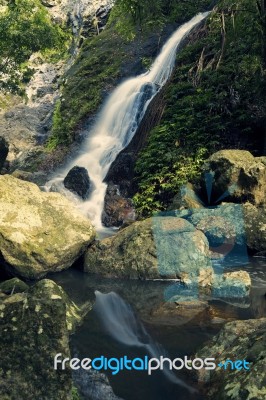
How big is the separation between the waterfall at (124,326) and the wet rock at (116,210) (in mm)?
6648

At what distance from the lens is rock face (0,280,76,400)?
368 cm

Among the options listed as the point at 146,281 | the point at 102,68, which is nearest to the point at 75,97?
the point at 102,68

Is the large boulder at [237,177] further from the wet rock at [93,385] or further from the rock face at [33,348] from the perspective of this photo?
the rock face at [33,348]

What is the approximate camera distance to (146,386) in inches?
188

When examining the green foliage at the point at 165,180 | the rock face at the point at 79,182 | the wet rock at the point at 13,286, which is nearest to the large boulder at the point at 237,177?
the green foliage at the point at 165,180

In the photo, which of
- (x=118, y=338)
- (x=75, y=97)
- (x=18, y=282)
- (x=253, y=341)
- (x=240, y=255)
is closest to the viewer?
(x=253, y=341)

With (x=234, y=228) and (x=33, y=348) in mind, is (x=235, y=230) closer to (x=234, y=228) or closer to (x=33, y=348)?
(x=234, y=228)

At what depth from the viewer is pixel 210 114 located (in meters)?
16.6

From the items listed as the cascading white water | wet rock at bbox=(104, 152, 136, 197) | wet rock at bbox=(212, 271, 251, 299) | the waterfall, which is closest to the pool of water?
the waterfall

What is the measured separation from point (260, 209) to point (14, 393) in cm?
954

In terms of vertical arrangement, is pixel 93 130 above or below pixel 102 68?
below

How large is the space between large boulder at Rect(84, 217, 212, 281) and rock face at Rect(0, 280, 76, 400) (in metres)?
5.50

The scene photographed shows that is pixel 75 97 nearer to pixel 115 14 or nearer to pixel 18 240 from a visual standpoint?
pixel 115 14

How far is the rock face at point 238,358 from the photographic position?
3.76 metres
